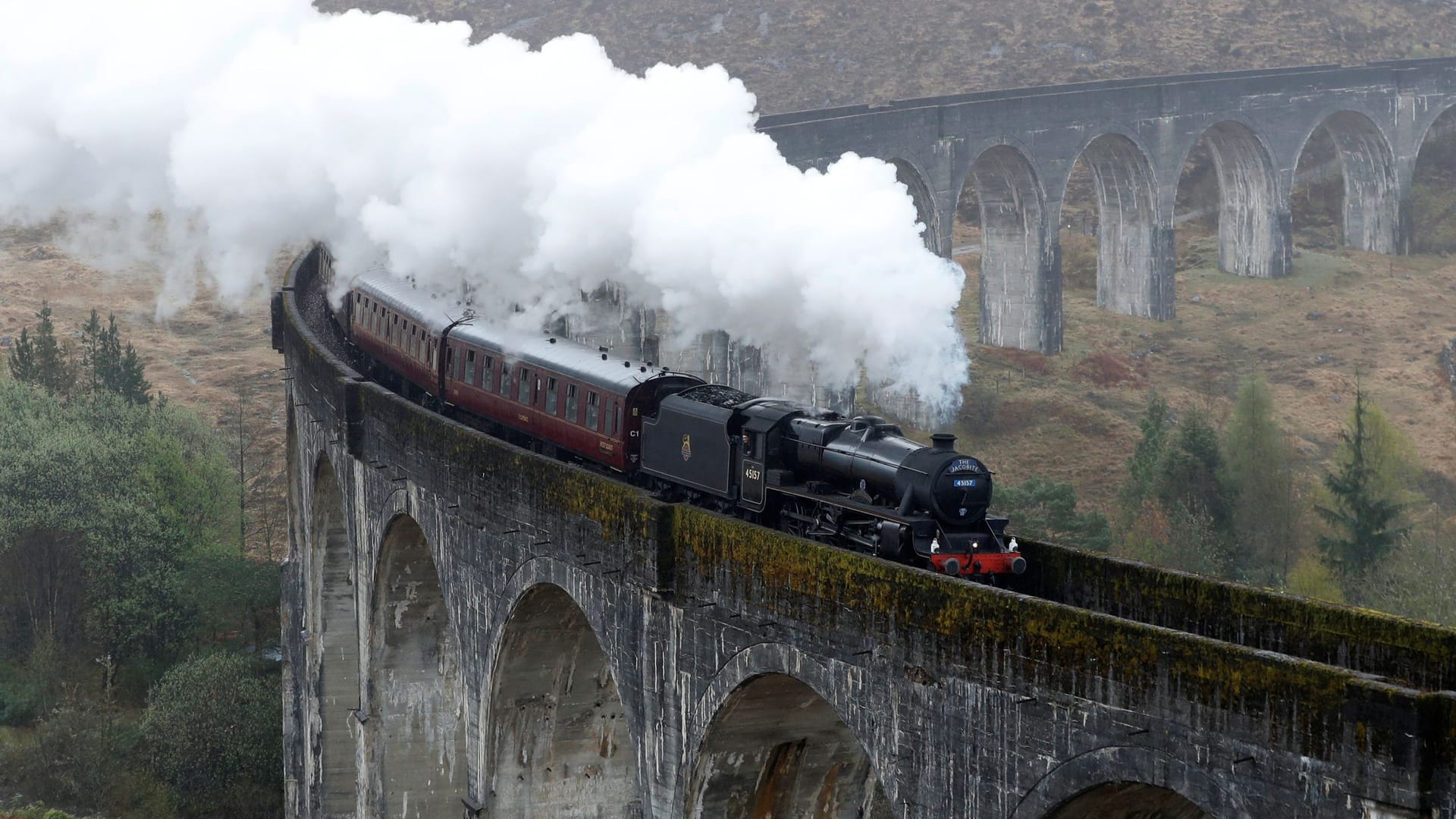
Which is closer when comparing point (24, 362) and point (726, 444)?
point (726, 444)

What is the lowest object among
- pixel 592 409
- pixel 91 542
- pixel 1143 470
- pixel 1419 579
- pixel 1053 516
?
pixel 91 542

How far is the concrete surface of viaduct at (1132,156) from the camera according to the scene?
63.1 meters

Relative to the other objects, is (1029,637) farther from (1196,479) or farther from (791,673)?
(1196,479)

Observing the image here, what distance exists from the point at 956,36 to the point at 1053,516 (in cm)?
5964

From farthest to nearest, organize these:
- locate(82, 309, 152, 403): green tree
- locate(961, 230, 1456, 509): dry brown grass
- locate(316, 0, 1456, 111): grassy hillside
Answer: locate(316, 0, 1456, 111): grassy hillside
locate(82, 309, 152, 403): green tree
locate(961, 230, 1456, 509): dry brown grass

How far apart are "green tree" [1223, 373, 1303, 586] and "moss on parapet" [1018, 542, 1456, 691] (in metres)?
31.0

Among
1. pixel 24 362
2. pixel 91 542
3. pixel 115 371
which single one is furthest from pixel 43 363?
pixel 91 542

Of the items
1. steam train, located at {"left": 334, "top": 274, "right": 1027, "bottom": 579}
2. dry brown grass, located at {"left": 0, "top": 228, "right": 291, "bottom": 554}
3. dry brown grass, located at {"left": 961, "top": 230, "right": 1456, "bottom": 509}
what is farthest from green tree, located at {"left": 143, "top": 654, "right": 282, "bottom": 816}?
dry brown grass, located at {"left": 961, "top": 230, "right": 1456, "bottom": 509}

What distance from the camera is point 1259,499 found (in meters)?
50.6

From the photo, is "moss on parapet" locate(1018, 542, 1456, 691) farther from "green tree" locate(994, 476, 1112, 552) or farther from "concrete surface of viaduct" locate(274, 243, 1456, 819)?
"green tree" locate(994, 476, 1112, 552)

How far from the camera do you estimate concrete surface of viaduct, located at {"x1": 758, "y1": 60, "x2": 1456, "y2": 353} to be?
63.1 metres

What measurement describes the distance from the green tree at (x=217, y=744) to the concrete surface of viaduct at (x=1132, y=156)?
2760cm

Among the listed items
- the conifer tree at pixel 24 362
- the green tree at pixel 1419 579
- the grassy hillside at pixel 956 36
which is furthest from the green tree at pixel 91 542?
the grassy hillside at pixel 956 36

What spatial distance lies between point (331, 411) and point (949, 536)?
701 inches
